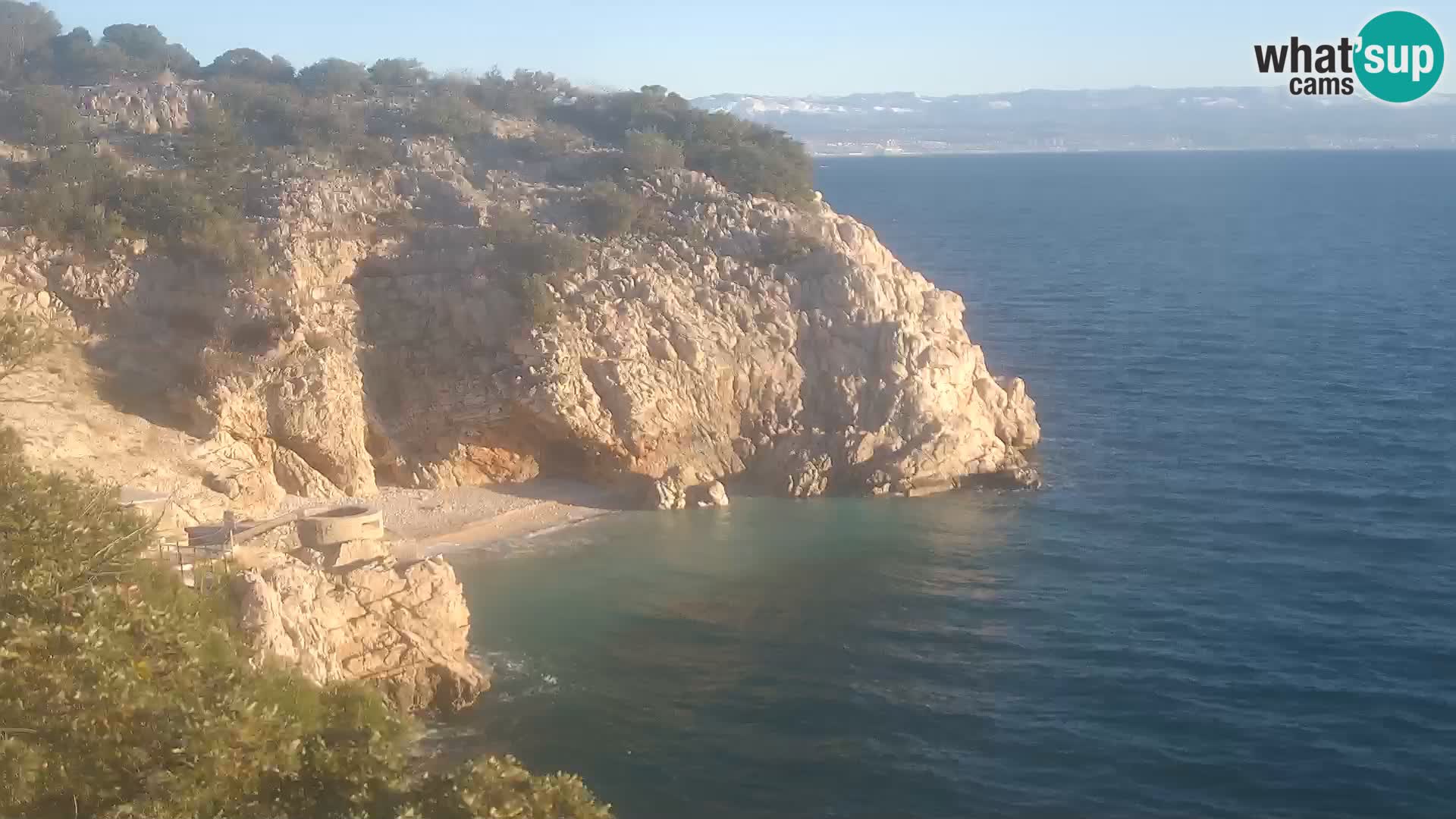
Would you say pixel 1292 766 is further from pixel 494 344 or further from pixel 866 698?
pixel 494 344

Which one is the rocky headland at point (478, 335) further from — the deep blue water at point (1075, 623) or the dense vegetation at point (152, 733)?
the dense vegetation at point (152, 733)

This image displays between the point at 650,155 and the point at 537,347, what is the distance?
11426 millimetres

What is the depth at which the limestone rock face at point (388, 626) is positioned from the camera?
23.3m

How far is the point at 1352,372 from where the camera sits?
48594 mm

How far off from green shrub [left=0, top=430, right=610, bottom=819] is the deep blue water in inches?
375

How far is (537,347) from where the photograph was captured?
3794 centimetres

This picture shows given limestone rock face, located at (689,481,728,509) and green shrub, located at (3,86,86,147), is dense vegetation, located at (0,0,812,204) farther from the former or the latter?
limestone rock face, located at (689,481,728,509)

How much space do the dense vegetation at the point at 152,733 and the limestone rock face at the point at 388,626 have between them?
10334 mm

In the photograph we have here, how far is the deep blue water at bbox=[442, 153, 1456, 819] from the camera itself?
22.0m

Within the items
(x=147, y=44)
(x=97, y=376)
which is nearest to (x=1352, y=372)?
(x=97, y=376)

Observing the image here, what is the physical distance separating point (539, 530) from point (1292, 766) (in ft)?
67.2

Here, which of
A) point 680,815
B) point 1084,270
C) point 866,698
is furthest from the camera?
point 1084,270

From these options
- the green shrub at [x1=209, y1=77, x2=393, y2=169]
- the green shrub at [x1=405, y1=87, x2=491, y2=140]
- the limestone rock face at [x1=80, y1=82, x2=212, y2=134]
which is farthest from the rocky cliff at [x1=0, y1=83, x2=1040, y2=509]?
the limestone rock face at [x1=80, y1=82, x2=212, y2=134]

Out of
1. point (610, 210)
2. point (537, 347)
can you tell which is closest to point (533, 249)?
point (537, 347)
